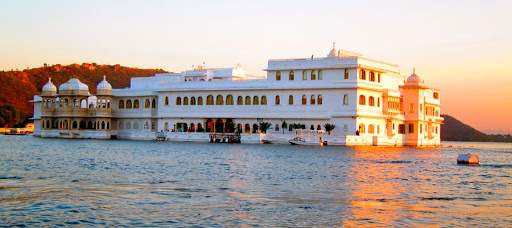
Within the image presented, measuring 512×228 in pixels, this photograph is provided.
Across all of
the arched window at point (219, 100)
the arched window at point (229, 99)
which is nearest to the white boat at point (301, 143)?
the arched window at point (229, 99)

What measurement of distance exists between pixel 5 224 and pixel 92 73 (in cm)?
14599

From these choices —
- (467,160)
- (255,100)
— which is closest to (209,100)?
(255,100)

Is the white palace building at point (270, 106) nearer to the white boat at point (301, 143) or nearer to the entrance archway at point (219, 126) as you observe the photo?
the entrance archway at point (219, 126)

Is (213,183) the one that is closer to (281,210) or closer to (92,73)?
(281,210)

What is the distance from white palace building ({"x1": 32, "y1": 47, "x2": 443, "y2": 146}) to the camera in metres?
63.5

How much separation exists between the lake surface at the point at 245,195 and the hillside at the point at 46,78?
100482 millimetres

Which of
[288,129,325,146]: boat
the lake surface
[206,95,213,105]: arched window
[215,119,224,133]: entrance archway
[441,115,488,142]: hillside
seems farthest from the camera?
[441,115,488,142]: hillside

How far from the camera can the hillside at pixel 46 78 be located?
12600 centimetres

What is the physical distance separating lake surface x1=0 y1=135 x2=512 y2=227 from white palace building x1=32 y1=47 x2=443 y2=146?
1251 inches

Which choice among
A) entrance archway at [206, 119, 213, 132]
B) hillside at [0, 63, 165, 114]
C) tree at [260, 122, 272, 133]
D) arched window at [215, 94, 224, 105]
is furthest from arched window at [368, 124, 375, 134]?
hillside at [0, 63, 165, 114]

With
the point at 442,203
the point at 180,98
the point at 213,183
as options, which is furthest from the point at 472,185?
the point at 180,98

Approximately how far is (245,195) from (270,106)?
47097 millimetres

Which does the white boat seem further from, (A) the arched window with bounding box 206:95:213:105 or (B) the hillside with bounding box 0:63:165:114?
(B) the hillside with bounding box 0:63:165:114

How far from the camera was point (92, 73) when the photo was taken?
513ft
